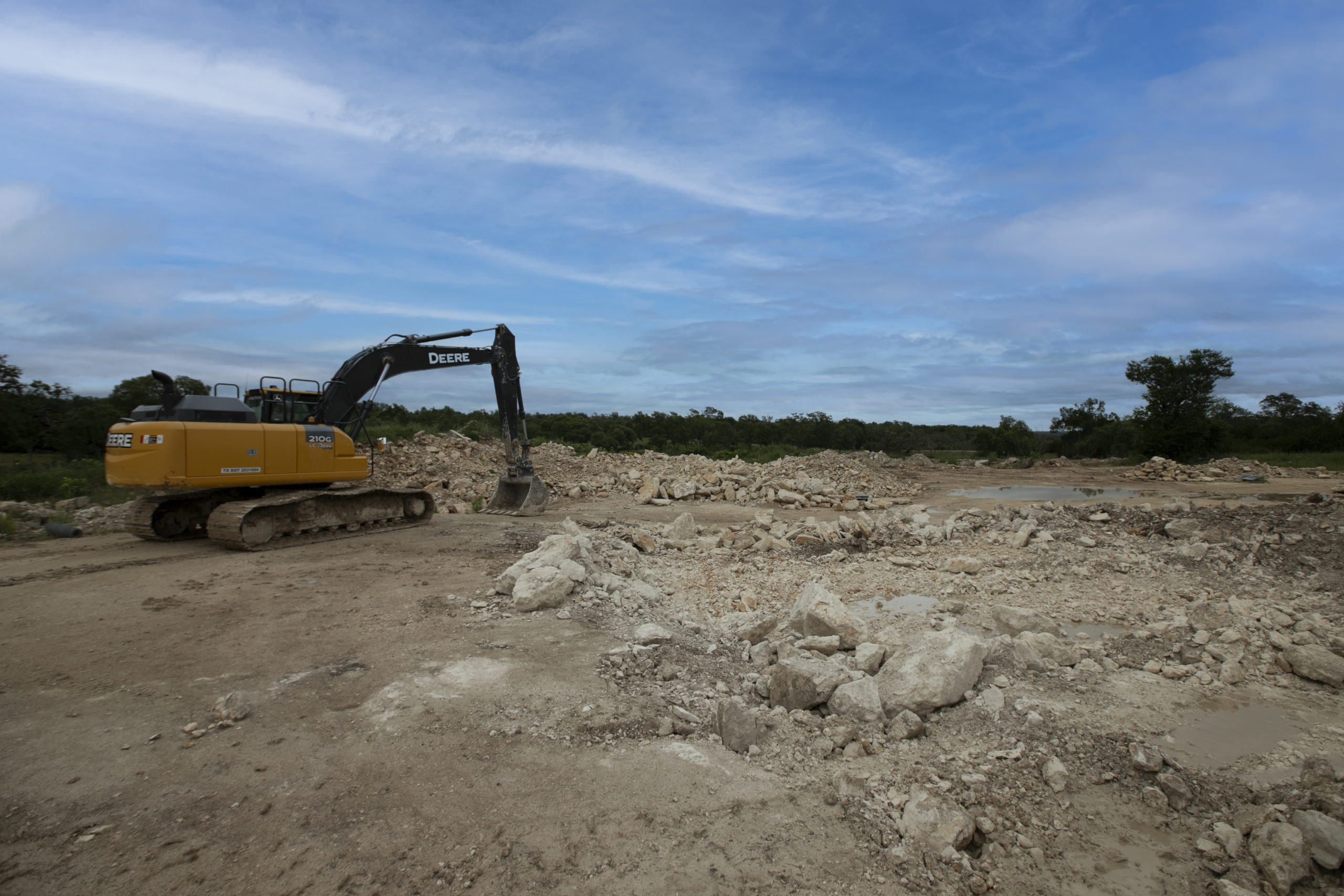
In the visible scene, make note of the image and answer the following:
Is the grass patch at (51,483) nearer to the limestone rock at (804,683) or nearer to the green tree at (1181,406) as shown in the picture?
the limestone rock at (804,683)

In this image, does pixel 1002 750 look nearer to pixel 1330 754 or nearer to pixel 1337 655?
pixel 1330 754

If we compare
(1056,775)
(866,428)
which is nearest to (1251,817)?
(1056,775)

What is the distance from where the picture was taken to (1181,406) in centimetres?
3462

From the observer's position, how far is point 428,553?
967cm

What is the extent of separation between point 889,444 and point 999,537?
38756 millimetres

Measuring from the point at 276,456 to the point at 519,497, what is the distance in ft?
16.2

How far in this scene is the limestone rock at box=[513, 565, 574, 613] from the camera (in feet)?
21.0

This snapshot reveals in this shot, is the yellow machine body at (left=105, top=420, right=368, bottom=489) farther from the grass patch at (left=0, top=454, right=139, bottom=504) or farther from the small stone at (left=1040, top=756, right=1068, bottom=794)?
the small stone at (left=1040, top=756, right=1068, bottom=794)

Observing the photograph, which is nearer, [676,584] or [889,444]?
[676,584]

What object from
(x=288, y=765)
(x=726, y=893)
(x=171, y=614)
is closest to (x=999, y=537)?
(x=726, y=893)

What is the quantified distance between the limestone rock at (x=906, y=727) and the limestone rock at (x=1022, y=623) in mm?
2392

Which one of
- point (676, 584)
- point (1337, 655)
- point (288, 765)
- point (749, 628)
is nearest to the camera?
point (288, 765)

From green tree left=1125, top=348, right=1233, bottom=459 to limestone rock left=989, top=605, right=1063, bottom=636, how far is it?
34.9 metres

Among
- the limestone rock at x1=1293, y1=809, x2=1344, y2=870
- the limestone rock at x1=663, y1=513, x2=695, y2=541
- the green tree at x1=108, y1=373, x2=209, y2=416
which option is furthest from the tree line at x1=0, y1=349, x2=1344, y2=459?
the limestone rock at x1=1293, y1=809, x2=1344, y2=870
